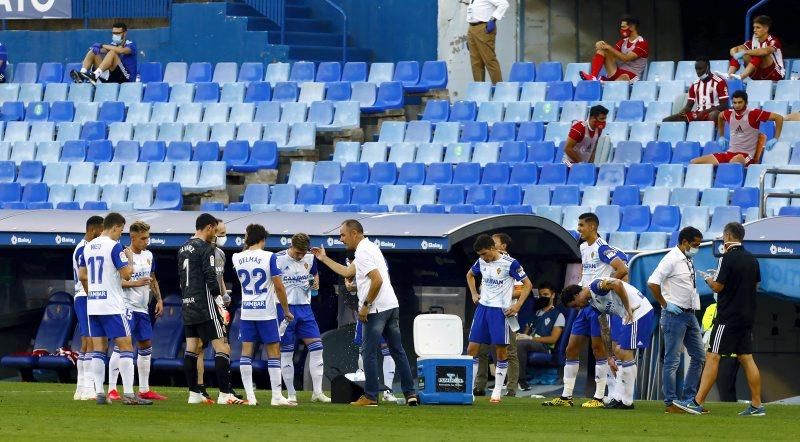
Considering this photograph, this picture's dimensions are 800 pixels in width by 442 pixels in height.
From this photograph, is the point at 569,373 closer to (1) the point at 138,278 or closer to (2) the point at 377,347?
(2) the point at 377,347

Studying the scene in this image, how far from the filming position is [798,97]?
74.1 feet

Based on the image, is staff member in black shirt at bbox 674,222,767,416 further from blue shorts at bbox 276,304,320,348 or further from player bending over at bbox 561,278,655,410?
blue shorts at bbox 276,304,320,348

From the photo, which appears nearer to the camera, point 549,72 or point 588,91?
point 588,91

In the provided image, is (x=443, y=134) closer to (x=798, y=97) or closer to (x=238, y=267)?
(x=798, y=97)

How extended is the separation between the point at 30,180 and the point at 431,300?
745 cm

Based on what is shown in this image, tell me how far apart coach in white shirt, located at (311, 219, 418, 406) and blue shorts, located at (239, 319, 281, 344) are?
0.79 m

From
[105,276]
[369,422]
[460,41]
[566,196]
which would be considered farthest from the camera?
[460,41]

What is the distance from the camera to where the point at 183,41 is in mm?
28672

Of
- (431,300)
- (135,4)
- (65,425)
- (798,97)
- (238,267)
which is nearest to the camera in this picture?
(65,425)

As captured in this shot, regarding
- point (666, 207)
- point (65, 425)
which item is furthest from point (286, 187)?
point (65, 425)

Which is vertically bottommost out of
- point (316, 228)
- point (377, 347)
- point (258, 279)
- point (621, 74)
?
point (377, 347)

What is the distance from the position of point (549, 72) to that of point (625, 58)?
4.34 feet

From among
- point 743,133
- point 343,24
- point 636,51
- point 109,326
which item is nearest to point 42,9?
point 343,24

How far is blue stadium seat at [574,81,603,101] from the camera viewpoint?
78.2ft
